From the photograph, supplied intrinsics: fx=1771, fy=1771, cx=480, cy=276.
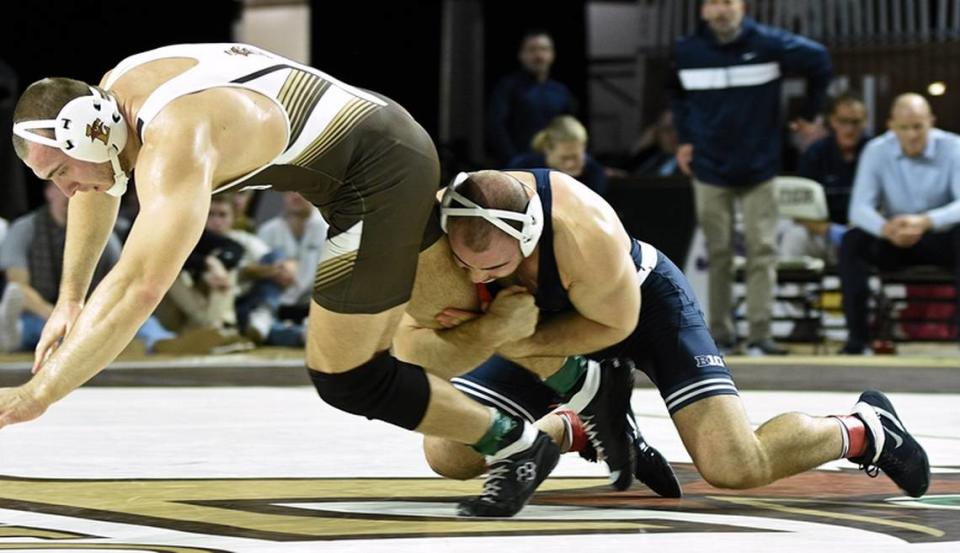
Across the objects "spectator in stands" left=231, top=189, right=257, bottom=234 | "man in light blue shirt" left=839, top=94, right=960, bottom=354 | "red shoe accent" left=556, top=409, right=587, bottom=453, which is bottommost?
"spectator in stands" left=231, top=189, right=257, bottom=234

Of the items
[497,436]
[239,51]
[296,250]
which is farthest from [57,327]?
[296,250]

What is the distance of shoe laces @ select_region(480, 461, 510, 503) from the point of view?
338 centimetres

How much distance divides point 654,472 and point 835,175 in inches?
214

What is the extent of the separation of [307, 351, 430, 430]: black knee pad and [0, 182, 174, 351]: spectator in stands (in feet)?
16.6

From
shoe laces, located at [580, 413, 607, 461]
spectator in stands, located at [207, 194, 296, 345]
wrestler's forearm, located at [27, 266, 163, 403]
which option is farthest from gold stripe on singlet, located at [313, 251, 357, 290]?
spectator in stands, located at [207, 194, 296, 345]

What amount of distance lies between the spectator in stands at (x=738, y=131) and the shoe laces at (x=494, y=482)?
4564 mm

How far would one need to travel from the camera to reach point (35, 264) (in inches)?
328

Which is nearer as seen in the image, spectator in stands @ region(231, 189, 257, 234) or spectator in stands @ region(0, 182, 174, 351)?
spectator in stands @ region(0, 182, 174, 351)

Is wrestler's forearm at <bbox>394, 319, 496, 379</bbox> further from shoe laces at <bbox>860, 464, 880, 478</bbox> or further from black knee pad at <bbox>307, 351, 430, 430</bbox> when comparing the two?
shoe laces at <bbox>860, 464, 880, 478</bbox>

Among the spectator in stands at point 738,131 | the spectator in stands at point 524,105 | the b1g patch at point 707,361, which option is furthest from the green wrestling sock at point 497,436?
the spectator in stands at point 524,105

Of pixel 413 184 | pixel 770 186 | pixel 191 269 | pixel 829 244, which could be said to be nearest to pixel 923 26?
pixel 829 244

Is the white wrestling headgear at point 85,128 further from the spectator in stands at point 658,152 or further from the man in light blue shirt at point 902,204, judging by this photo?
the spectator in stands at point 658,152

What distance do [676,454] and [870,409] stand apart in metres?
0.69

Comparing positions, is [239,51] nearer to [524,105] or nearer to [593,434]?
[593,434]
